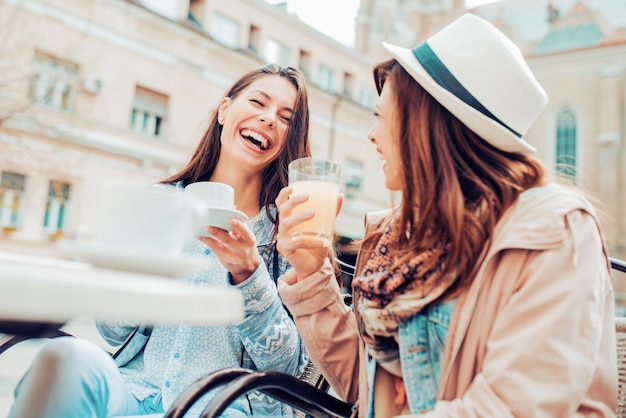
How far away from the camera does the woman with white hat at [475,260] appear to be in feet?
3.41

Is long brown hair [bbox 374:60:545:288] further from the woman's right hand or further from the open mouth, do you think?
the open mouth

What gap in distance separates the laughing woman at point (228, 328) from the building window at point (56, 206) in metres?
11.9

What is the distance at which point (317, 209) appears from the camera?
1.40 meters

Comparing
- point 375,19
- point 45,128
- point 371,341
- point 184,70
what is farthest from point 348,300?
point 375,19

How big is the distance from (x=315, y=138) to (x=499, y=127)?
60.7 ft

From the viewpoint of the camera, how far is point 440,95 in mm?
1235

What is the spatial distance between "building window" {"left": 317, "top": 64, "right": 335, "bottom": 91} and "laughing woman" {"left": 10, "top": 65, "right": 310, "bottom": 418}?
1831 cm

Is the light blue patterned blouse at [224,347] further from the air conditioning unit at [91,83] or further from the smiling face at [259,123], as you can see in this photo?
the air conditioning unit at [91,83]

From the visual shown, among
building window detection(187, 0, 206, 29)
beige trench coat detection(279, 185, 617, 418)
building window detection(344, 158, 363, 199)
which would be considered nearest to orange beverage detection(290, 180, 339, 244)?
beige trench coat detection(279, 185, 617, 418)

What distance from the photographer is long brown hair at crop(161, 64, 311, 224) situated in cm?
225

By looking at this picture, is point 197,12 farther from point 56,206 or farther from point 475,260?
point 475,260

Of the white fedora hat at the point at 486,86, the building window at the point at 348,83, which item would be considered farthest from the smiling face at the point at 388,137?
the building window at the point at 348,83

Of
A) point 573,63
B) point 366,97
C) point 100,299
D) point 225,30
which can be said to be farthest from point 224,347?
point 573,63

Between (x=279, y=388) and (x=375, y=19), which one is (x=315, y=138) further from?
(x=279, y=388)
